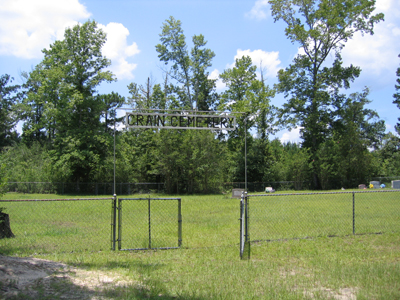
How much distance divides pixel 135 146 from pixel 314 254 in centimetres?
3409

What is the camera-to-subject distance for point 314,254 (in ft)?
24.4

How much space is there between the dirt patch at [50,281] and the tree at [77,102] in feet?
91.5

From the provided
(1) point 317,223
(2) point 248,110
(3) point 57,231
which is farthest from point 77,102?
(1) point 317,223

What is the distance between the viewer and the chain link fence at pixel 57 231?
810 centimetres

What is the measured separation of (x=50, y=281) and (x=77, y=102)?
31002 millimetres

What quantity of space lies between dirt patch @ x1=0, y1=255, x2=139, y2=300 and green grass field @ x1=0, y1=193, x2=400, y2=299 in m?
0.25

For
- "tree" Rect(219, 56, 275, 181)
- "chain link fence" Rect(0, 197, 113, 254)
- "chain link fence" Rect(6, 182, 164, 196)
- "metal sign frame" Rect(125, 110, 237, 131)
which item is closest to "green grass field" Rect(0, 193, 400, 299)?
"chain link fence" Rect(0, 197, 113, 254)

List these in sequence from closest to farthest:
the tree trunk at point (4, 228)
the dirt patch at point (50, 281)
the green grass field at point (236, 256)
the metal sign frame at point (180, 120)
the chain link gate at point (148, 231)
→ 1. the dirt patch at point (50, 281)
2. the green grass field at point (236, 256)
3. the chain link gate at point (148, 231)
4. the tree trunk at point (4, 228)
5. the metal sign frame at point (180, 120)

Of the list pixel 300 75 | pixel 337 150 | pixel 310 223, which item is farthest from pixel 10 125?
pixel 310 223

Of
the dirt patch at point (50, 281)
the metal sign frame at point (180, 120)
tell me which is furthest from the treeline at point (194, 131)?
the dirt patch at point (50, 281)

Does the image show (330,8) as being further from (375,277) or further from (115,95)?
(375,277)

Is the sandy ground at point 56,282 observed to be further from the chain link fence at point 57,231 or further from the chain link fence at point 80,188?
the chain link fence at point 80,188

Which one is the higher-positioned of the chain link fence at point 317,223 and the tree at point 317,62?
the tree at point 317,62

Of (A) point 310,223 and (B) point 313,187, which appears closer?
(A) point 310,223
